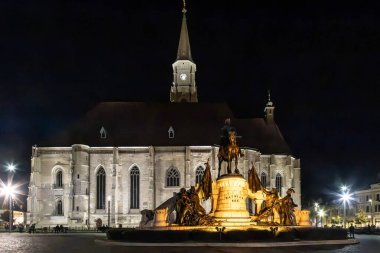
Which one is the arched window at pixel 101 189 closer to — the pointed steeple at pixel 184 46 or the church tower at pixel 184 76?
the church tower at pixel 184 76

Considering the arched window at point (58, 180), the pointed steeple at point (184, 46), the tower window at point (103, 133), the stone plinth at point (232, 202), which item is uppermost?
the pointed steeple at point (184, 46)

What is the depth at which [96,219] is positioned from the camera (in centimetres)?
7300

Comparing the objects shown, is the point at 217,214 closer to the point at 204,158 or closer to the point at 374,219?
the point at 204,158

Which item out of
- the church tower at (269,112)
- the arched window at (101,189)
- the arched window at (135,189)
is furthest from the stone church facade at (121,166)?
the church tower at (269,112)

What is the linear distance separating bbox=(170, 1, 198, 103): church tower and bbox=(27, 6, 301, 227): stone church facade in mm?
9921

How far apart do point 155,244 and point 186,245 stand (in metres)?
1.72

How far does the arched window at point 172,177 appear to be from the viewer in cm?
7462

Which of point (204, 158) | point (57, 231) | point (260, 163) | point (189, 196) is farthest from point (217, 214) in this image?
point (260, 163)

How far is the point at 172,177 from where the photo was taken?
2945 inches

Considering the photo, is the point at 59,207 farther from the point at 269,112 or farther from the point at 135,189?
the point at 269,112

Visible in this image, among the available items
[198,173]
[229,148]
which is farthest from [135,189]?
[229,148]

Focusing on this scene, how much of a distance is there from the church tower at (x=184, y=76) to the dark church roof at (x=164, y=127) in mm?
7578

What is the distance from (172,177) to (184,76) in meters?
20.8

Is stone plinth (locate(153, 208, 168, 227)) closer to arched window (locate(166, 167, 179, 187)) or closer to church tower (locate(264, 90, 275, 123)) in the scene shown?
arched window (locate(166, 167, 179, 187))
